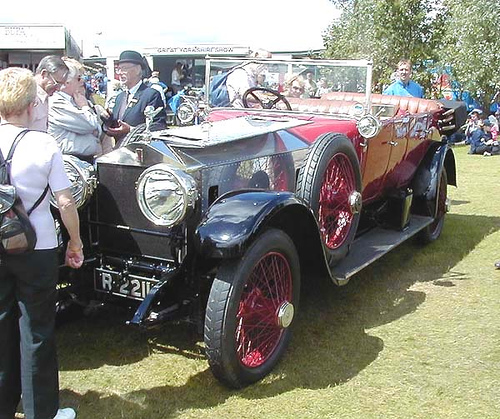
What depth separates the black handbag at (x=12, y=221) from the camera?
2299 millimetres

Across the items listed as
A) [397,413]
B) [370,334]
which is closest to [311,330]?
[370,334]

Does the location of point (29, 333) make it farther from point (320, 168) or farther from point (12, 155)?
point (320, 168)

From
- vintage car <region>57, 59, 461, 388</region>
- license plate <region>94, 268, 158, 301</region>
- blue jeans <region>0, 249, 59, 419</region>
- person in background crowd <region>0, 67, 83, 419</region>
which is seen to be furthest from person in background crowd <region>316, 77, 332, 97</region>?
blue jeans <region>0, 249, 59, 419</region>

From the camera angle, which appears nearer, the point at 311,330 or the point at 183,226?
the point at 183,226

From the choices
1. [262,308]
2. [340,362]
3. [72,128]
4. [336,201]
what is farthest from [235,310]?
[72,128]

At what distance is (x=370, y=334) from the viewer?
3764mm

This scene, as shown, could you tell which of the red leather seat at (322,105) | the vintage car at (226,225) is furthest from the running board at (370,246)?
the red leather seat at (322,105)

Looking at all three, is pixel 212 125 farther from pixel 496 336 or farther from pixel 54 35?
pixel 54 35

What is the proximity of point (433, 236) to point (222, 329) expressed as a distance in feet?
11.5

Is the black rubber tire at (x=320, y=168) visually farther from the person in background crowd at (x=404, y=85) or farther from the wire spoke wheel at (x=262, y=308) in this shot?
the person in background crowd at (x=404, y=85)

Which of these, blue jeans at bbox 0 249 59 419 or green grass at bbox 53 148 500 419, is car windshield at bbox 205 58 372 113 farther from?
blue jeans at bbox 0 249 59 419

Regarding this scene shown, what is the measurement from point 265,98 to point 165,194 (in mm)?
2166

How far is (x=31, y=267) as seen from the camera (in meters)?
2.41

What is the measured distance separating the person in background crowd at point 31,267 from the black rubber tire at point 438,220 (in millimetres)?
3769
